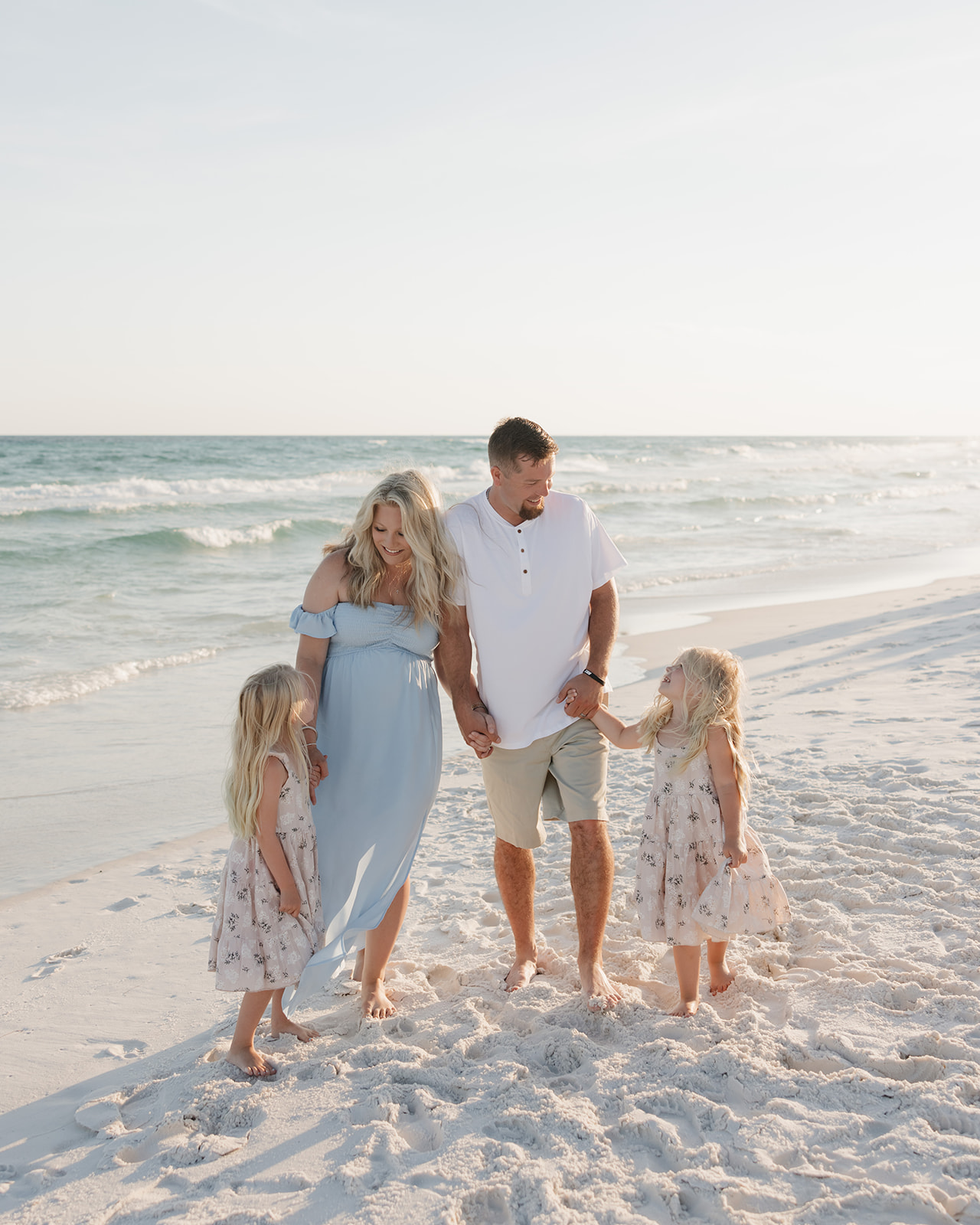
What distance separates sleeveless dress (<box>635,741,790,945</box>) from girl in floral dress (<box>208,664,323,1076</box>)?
112 cm

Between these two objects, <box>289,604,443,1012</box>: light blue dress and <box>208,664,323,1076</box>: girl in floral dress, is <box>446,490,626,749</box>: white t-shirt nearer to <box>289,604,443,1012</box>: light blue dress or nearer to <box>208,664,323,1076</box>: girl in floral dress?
<box>289,604,443,1012</box>: light blue dress

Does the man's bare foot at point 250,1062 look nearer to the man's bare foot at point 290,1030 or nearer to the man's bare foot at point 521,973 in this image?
the man's bare foot at point 290,1030

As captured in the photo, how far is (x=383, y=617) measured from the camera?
324 centimetres

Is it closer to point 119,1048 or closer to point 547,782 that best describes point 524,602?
point 547,782

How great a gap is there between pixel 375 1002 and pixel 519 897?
2.03 feet

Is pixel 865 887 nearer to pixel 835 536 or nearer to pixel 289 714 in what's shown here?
pixel 289 714

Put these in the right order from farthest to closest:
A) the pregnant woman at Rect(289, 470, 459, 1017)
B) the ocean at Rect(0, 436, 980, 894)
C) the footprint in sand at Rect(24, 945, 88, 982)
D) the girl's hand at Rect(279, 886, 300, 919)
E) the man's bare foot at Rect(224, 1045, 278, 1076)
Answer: the ocean at Rect(0, 436, 980, 894) → the footprint in sand at Rect(24, 945, 88, 982) → the pregnant woman at Rect(289, 470, 459, 1017) → the girl's hand at Rect(279, 886, 300, 919) → the man's bare foot at Rect(224, 1045, 278, 1076)

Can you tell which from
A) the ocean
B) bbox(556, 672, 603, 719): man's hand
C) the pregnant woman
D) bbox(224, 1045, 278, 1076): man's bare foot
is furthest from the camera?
the ocean

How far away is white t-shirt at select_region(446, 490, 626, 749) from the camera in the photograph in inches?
133

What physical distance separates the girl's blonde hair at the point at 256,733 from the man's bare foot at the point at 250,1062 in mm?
636

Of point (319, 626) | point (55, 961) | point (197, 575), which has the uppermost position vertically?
point (319, 626)

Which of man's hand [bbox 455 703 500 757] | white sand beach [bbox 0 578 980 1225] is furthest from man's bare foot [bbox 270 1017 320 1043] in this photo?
man's hand [bbox 455 703 500 757]

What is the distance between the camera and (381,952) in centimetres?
331

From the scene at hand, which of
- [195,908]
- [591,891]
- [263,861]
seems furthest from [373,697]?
[195,908]
